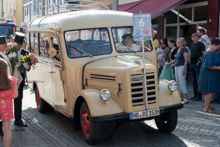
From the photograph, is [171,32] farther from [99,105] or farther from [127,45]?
[99,105]

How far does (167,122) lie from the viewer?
660cm

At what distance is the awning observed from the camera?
13789mm

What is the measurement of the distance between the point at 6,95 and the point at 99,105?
149 centimetres

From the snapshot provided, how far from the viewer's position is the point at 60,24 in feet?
23.1

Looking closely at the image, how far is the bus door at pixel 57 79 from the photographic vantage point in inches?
276

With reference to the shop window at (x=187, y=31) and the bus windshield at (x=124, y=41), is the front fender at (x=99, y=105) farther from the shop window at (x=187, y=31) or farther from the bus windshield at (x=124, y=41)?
the shop window at (x=187, y=31)

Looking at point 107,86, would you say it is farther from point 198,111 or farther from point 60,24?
point 198,111

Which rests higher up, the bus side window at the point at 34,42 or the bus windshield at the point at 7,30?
the bus windshield at the point at 7,30

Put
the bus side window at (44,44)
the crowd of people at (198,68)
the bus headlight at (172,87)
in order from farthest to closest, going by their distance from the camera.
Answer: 1. the crowd of people at (198,68)
2. the bus side window at (44,44)
3. the bus headlight at (172,87)

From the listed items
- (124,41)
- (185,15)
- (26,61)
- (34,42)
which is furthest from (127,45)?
(185,15)

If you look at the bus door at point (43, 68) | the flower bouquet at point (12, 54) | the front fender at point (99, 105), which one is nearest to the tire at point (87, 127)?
the front fender at point (99, 105)

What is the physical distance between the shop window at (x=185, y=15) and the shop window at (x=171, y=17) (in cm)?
45

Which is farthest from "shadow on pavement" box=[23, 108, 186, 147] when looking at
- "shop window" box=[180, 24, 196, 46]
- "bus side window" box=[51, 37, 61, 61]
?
"shop window" box=[180, 24, 196, 46]

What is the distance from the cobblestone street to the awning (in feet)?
20.8
